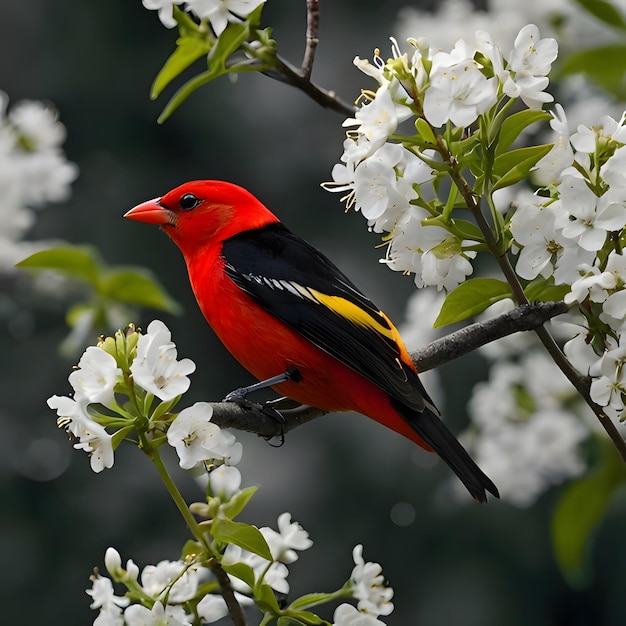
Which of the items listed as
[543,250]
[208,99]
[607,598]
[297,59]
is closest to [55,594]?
[607,598]

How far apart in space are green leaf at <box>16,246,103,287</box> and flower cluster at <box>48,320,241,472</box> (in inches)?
51.1

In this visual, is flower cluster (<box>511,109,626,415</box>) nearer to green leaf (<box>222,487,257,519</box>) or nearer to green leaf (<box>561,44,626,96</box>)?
green leaf (<box>222,487,257,519</box>)

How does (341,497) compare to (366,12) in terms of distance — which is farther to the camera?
(366,12)

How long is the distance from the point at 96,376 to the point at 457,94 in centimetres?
71

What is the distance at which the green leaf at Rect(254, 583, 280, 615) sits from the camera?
1.77 meters

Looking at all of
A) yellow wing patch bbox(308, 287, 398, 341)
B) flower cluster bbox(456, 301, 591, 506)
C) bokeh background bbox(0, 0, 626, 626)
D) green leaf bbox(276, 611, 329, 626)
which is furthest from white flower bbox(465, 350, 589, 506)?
green leaf bbox(276, 611, 329, 626)

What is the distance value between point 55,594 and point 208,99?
2.78 metres

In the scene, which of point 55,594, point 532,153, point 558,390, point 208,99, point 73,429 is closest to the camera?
point 73,429

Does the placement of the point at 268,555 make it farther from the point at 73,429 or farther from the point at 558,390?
the point at 558,390

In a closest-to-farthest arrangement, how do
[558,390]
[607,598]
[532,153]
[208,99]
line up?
[532,153] → [558,390] → [607,598] → [208,99]

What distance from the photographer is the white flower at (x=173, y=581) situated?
5.81ft

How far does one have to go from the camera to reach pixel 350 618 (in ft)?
5.93

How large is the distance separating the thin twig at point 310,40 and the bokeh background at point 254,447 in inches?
90.4

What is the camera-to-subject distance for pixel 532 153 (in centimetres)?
181
